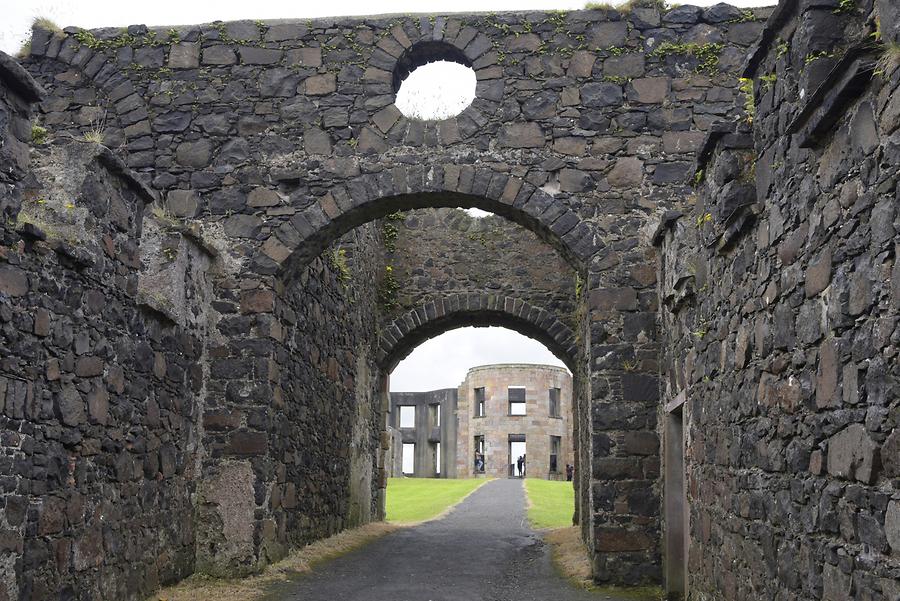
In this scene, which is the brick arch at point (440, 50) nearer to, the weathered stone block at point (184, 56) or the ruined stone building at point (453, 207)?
the ruined stone building at point (453, 207)

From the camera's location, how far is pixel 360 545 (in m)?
12.0

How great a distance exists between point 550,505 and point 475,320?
6.63 m

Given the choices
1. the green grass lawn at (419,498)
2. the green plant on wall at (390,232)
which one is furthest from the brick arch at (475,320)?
the green grass lawn at (419,498)

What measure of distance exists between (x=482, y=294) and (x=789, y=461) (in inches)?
471

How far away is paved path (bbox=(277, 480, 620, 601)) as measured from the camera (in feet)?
26.3

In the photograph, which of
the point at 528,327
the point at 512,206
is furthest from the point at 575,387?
the point at 512,206

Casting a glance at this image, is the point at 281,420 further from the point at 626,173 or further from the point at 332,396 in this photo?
the point at 626,173

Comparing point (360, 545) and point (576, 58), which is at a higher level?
point (576, 58)

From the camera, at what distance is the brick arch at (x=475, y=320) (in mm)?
15680

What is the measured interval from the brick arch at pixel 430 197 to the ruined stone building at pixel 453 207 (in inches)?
1.2

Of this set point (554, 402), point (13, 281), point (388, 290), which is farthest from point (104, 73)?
point (554, 402)

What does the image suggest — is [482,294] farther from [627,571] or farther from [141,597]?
[141,597]

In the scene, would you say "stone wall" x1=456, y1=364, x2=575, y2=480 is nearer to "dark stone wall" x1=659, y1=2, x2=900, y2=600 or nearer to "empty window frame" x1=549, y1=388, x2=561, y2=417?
"empty window frame" x1=549, y1=388, x2=561, y2=417

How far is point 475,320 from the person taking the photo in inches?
663
